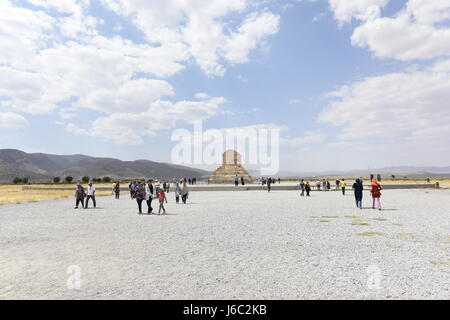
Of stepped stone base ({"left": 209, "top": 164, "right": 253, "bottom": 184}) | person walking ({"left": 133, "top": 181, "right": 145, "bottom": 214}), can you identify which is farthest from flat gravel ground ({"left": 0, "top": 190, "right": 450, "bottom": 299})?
stepped stone base ({"left": 209, "top": 164, "right": 253, "bottom": 184})

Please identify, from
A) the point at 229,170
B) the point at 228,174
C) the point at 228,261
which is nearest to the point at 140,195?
the point at 228,261

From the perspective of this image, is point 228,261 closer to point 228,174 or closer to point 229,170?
point 228,174

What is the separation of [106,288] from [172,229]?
5.52 meters

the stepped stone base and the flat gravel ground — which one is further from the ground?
the stepped stone base

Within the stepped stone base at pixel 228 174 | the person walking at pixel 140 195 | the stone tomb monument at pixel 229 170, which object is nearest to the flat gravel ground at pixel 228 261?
the person walking at pixel 140 195

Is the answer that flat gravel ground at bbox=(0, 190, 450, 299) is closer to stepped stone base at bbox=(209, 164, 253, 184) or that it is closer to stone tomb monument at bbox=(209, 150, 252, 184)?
stepped stone base at bbox=(209, 164, 253, 184)

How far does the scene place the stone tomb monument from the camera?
57469 millimetres

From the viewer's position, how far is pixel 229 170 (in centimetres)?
5862

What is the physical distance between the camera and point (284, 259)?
6.48 meters

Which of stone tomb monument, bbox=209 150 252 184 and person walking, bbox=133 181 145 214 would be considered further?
stone tomb monument, bbox=209 150 252 184

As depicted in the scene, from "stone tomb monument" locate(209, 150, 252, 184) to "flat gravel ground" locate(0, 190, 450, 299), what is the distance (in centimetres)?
4632

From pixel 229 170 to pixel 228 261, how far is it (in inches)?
2059
